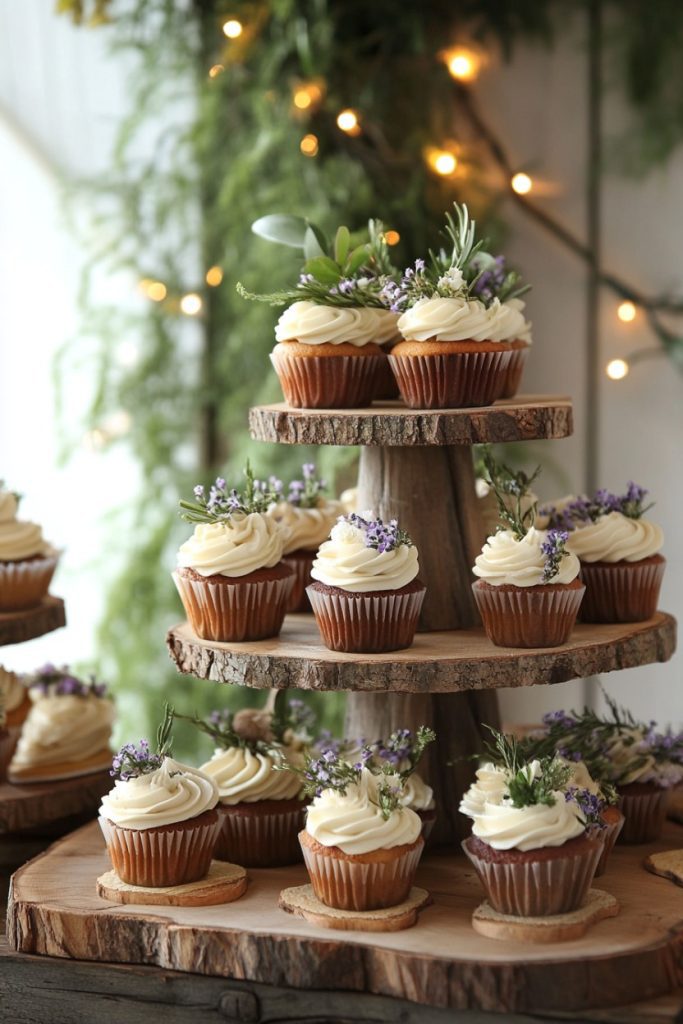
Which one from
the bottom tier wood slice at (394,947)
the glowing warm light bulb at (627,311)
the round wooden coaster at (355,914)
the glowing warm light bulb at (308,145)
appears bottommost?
the bottom tier wood slice at (394,947)

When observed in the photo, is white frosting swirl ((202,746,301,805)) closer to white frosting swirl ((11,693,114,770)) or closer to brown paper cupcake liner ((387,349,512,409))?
white frosting swirl ((11,693,114,770))

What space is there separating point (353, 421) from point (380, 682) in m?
0.37

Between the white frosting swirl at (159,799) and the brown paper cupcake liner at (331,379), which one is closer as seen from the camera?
the white frosting swirl at (159,799)

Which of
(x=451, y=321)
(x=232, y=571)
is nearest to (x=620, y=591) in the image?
(x=451, y=321)

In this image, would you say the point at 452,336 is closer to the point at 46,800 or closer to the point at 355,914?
the point at 355,914

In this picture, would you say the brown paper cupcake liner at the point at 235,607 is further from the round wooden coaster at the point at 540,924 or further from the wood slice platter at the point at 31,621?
the round wooden coaster at the point at 540,924

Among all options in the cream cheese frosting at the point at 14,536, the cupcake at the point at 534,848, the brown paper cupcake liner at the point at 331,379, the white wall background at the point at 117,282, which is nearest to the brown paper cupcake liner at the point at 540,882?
the cupcake at the point at 534,848

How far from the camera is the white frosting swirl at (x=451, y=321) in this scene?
6.44 ft

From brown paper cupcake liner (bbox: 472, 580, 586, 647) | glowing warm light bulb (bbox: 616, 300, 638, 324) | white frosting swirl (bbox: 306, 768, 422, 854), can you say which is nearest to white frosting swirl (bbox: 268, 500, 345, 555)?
brown paper cupcake liner (bbox: 472, 580, 586, 647)

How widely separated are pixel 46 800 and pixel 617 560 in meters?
1.04

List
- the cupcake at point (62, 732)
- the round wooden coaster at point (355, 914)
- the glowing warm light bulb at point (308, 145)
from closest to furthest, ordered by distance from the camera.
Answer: the round wooden coaster at point (355, 914), the cupcake at point (62, 732), the glowing warm light bulb at point (308, 145)

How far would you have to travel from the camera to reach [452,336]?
1962 mm

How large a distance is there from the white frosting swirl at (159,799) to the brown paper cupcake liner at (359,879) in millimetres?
169

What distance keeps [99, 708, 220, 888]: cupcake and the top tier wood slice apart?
45 cm
